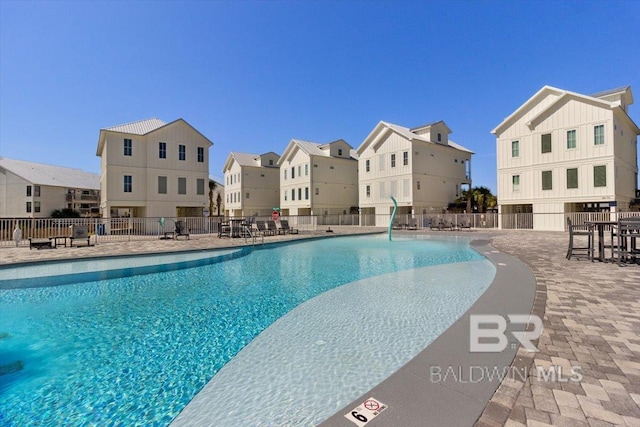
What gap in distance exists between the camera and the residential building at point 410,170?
28781mm

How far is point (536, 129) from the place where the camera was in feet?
77.4

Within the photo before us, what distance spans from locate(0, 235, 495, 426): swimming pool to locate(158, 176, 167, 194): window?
18429mm

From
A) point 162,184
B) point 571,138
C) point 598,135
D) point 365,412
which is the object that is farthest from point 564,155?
point 162,184

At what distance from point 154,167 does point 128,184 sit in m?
2.34

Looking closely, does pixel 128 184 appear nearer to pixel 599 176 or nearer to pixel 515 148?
pixel 515 148

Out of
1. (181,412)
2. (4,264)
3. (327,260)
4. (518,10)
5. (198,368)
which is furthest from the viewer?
(518,10)

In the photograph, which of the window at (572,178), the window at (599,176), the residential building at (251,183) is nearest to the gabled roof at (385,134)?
the window at (572,178)

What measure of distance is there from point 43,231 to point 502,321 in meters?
20.0

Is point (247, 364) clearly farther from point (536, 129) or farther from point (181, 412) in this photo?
point (536, 129)

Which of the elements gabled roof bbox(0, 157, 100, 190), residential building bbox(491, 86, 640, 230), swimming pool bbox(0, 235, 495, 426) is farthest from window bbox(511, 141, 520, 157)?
gabled roof bbox(0, 157, 100, 190)

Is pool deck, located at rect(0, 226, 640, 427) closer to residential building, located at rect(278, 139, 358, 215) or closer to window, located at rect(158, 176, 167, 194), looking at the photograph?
window, located at rect(158, 176, 167, 194)

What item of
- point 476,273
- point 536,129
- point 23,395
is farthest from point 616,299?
Answer: point 536,129

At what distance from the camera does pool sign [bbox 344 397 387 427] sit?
2026 millimetres

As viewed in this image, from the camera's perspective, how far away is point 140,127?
25188mm
